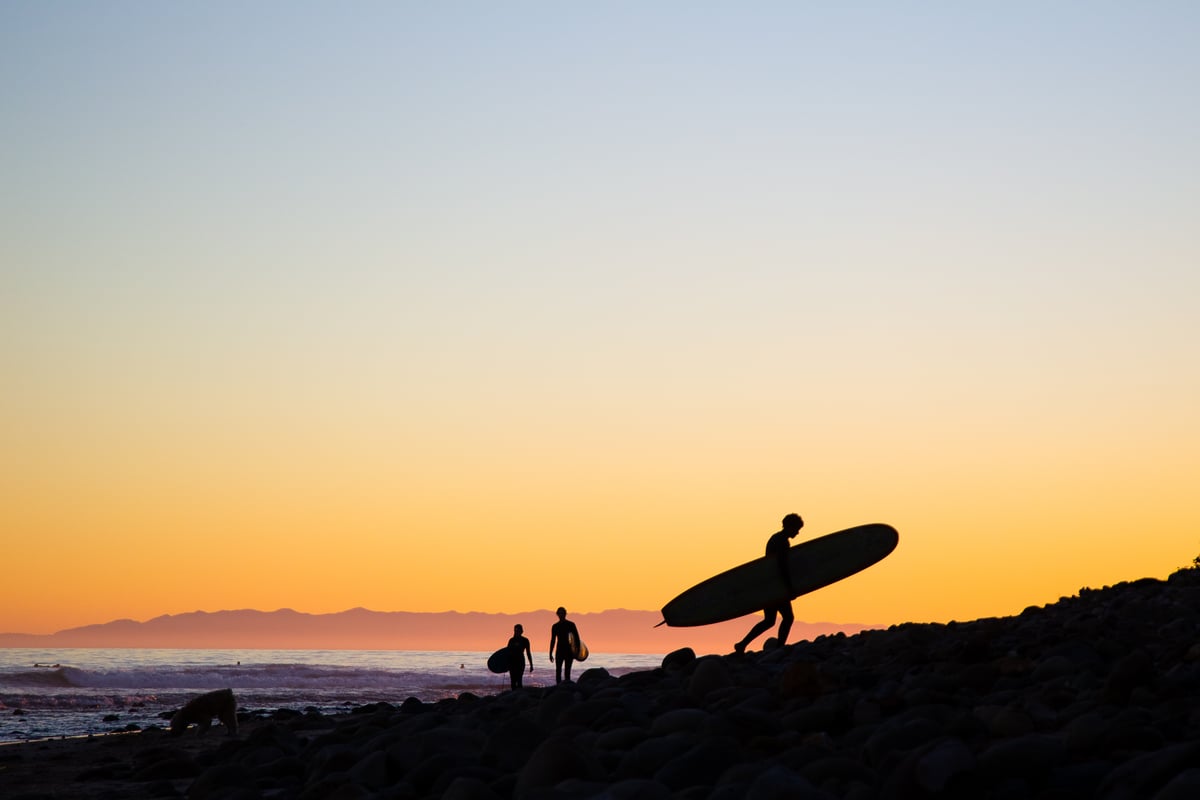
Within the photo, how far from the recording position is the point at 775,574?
1622cm

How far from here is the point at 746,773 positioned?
17.3ft

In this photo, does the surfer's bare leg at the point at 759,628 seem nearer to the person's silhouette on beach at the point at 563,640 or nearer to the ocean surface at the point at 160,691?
Answer: the person's silhouette on beach at the point at 563,640

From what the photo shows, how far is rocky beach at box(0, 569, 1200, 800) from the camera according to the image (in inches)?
195

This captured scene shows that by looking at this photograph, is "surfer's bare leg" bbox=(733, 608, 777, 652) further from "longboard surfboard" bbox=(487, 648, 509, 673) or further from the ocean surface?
the ocean surface

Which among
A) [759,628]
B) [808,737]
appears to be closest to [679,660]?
[759,628]

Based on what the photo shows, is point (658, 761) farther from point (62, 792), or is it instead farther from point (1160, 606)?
point (1160, 606)

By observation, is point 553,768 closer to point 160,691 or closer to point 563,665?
point 563,665

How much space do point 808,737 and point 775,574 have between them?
10.0 meters

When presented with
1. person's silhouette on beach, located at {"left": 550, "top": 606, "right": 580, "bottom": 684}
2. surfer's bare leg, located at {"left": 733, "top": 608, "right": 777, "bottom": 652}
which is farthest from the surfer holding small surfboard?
surfer's bare leg, located at {"left": 733, "top": 608, "right": 777, "bottom": 652}

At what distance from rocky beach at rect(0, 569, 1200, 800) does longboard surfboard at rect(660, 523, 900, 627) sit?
4666mm

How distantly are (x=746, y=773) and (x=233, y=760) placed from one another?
5996 millimetres

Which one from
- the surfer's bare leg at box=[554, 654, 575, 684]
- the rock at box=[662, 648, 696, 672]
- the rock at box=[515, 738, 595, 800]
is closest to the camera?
the rock at box=[515, 738, 595, 800]

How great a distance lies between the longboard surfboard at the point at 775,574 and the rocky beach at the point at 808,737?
184 inches

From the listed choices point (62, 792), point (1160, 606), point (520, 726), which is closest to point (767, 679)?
point (520, 726)
